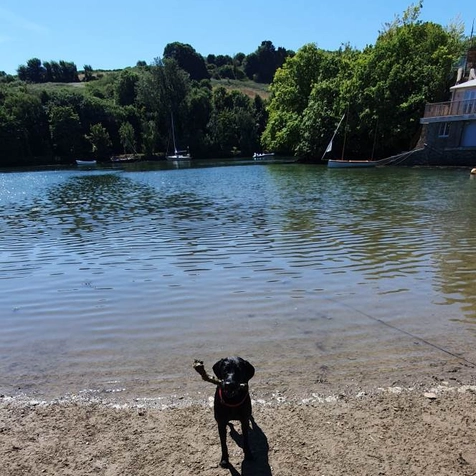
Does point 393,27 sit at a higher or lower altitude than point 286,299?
higher

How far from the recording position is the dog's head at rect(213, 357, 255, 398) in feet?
11.6

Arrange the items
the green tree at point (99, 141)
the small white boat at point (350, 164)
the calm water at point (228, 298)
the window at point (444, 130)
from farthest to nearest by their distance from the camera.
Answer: the green tree at point (99, 141) → the small white boat at point (350, 164) → the window at point (444, 130) → the calm water at point (228, 298)

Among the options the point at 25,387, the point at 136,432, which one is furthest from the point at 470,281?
the point at 25,387

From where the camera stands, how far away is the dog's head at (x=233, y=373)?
139 inches

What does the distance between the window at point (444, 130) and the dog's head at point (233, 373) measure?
5168 centimetres

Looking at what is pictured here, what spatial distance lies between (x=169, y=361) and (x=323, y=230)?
9.71 metres

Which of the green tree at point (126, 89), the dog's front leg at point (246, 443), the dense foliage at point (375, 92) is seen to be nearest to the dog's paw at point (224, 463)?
the dog's front leg at point (246, 443)

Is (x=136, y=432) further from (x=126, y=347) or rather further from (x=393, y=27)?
(x=393, y=27)

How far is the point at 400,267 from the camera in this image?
383 inches

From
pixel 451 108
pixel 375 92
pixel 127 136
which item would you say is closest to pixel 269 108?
pixel 375 92

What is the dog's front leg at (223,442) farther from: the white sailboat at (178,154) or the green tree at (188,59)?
the green tree at (188,59)

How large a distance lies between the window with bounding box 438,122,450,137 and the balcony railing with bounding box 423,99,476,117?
1360 millimetres

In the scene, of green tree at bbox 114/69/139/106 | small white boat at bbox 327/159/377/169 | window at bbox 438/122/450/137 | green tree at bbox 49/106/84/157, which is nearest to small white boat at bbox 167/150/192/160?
green tree at bbox 49/106/84/157

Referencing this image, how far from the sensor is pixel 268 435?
12.8ft
